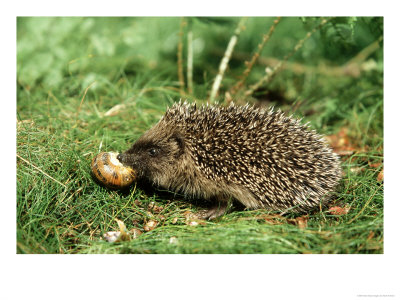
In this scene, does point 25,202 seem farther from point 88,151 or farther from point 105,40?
point 105,40

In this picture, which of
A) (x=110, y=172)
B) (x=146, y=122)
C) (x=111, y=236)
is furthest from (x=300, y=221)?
(x=146, y=122)

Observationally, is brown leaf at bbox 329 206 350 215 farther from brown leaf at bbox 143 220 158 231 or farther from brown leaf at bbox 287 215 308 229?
brown leaf at bbox 143 220 158 231

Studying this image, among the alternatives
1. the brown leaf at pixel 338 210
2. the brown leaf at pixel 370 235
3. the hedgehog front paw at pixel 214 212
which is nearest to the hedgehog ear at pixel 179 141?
the hedgehog front paw at pixel 214 212

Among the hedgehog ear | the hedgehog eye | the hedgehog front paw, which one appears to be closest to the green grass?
the hedgehog front paw

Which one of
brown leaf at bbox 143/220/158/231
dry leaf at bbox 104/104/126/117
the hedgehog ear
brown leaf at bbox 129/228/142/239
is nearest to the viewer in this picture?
brown leaf at bbox 129/228/142/239

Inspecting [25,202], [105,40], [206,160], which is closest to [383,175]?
[206,160]

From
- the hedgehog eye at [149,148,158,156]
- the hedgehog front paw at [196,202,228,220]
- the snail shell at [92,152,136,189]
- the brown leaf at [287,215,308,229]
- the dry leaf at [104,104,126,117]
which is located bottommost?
the brown leaf at [287,215,308,229]
